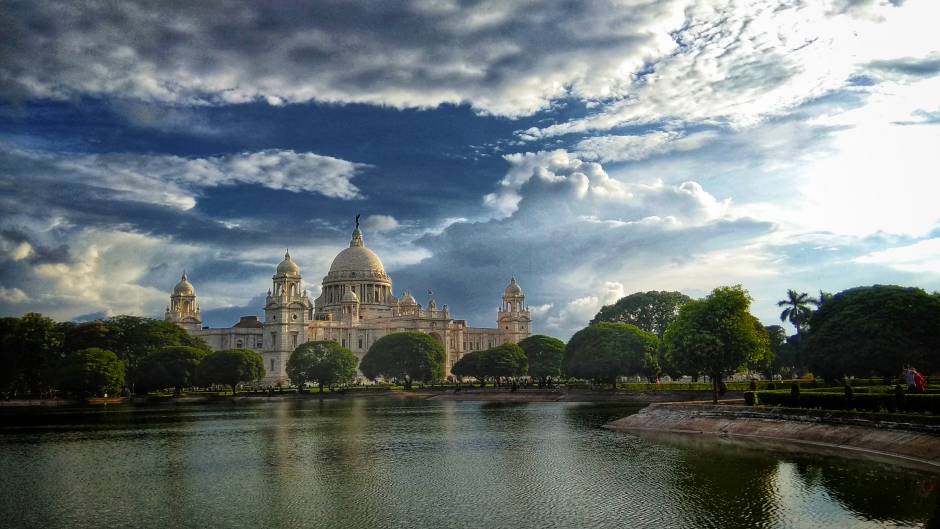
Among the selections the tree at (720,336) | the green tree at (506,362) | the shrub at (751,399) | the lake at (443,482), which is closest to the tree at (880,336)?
the tree at (720,336)

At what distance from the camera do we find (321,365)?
443 feet

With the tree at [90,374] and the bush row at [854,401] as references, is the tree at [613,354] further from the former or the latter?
the tree at [90,374]

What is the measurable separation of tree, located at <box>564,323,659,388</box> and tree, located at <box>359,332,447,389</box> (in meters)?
32.9

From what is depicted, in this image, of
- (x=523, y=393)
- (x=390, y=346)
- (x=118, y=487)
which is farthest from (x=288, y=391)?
(x=118, y=487)

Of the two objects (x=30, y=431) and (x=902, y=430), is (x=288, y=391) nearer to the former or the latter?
(x=30, y=431)

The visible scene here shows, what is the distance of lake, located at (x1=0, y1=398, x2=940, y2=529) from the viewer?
27469 millimetres

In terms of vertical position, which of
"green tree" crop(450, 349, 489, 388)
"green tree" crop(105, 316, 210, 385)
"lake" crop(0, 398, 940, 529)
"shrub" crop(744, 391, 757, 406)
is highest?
"green tree" crop(105, 316, 210, 385)

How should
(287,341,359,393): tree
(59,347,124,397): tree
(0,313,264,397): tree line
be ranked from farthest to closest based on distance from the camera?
(287,341,359,393): tree < (0,313,264,397): tree line < (59,347,124,397): tree

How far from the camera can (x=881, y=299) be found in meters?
74.6

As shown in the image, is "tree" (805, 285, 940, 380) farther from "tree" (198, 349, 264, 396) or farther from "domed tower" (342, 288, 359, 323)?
"domed tower" (342, 288, 359, 323)

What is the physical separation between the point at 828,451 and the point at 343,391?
322ft

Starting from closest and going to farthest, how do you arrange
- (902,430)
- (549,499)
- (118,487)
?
(549,499), (118,487), (902,430)

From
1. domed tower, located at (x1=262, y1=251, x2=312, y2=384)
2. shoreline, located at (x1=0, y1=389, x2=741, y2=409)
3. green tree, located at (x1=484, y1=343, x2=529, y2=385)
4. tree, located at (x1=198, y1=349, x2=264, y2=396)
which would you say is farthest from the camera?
domed tower, located at (x1=262, y1=251, x2=312, y2=384)

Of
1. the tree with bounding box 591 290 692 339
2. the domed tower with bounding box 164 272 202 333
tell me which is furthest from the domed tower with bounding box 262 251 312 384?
the tree with bounding box 591 290 692 339
